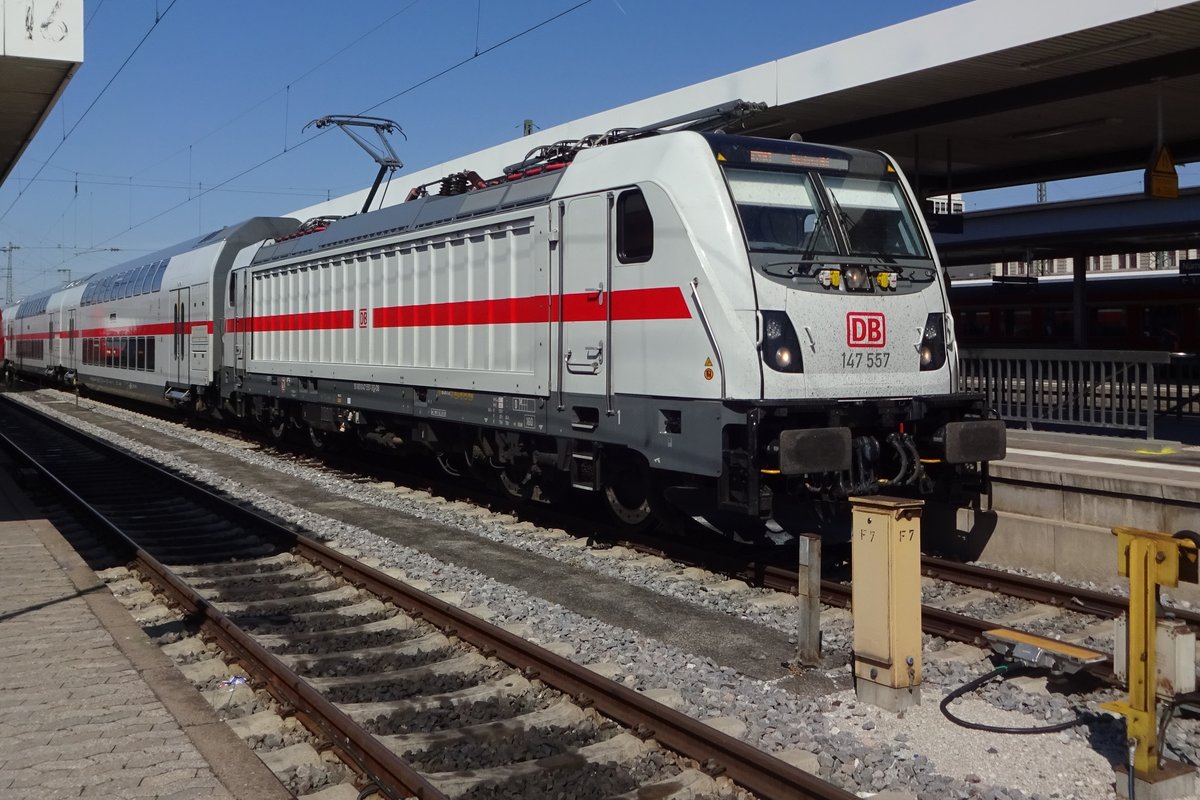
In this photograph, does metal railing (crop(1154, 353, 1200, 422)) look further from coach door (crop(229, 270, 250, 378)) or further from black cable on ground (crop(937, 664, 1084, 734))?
coach door (crop(229, 270, 250, 378))

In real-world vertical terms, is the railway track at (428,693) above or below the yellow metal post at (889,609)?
below

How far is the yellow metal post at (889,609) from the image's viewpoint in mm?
5883

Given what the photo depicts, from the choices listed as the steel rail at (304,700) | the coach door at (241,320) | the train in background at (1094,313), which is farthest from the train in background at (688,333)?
the train in background at (1094,313)

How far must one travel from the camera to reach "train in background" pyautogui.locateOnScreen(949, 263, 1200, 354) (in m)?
24.1

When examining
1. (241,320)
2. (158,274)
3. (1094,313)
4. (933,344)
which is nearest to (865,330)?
(933,344)

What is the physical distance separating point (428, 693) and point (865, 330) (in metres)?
4.49

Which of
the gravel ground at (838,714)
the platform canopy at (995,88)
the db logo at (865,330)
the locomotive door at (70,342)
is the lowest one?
the gravel ground at (838,714)

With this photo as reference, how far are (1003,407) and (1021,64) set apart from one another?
4.32 m

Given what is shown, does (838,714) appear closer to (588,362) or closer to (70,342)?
(588,362)

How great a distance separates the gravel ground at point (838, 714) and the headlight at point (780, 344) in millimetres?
1787

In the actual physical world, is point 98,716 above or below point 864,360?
below

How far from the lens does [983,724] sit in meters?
5.71

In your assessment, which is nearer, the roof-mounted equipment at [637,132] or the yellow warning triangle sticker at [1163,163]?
the roof-mounted equipment at [637,132]

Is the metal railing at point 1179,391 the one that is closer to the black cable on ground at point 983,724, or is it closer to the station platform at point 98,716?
the black cable on ground at point 983,724
